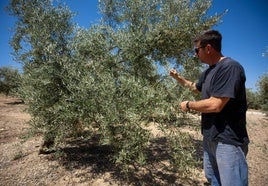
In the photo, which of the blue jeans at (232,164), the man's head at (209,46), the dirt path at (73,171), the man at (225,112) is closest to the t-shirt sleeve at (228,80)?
the man at (225,112)

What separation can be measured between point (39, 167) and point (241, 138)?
6.48 metres

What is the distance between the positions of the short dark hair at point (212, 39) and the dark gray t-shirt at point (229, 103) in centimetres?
26

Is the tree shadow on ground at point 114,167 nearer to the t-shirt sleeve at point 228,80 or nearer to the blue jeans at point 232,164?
the blue jeans at point 232,164

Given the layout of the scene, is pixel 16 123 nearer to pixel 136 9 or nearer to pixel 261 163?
pixel 136 9

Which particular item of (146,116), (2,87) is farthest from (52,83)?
(2,87)

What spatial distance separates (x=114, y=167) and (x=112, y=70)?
3224 mm

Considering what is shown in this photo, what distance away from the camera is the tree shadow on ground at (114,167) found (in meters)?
6.78

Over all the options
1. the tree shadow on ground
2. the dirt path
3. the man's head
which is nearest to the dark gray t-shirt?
the man's head

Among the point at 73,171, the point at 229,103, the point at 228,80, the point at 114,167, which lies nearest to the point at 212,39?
the point at 228,80

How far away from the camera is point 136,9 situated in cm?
811

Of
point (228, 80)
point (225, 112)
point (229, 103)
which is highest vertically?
point (228, 80)

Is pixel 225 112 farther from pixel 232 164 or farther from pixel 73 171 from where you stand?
pixel 73 171

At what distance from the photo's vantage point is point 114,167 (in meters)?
7.62

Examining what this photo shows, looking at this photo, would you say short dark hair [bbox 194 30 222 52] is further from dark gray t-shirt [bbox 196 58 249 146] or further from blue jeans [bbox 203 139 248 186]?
blue jeans [bbox 203 139 248 186]
